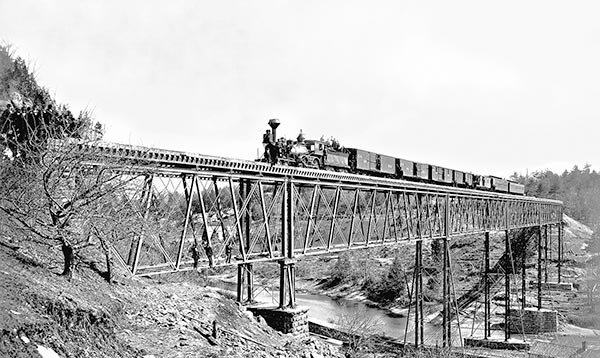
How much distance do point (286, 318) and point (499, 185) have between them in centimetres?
3562

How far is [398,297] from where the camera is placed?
56688 mm

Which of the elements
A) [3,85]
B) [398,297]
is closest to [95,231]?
[3,85]

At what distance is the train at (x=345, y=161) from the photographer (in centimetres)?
1980

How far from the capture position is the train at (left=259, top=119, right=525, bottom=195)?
19797mm

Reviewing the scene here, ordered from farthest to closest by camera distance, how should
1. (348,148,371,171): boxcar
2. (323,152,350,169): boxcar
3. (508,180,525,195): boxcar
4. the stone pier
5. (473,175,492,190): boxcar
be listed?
(508,180,525,195): boxcar, (473,175,492,190): boxcar, (348,148,371,171): boxcar, (323,152,350,169): boxcar, the stone pier

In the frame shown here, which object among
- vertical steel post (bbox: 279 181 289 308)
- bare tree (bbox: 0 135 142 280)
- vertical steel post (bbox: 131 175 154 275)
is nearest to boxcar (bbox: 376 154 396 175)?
vertical steel post (bbox: 279 181 289 308)

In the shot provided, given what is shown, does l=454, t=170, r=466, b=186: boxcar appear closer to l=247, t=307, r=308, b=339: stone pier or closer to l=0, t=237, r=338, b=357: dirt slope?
l=247, t=307, r=308, b=339: stone pier

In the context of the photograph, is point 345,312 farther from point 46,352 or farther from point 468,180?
point 46,352

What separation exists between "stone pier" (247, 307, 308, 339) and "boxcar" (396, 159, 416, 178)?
14.7 meters

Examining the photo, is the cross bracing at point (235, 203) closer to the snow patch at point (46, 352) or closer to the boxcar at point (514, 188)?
the snow patch at point (46, 352)

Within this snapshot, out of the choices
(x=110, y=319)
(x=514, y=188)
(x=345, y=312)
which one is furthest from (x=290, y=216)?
(x=514, y=188)

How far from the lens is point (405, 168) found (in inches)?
1227

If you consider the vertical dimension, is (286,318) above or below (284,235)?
below

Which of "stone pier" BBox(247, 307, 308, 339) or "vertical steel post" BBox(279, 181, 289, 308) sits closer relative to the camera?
"vertical steel post" BBox(279, 181, 289, 308)
